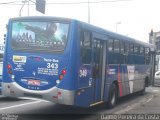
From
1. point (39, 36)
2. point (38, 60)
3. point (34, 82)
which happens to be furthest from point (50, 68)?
point (39, 36)

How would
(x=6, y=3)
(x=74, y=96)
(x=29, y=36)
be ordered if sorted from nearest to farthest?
(x=74, y=96)
(x=29, y=36)
(x=6, y=3)

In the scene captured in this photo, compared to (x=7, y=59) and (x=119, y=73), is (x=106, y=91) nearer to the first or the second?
(x=119, y=73)

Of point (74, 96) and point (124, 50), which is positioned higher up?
point (124, 50)

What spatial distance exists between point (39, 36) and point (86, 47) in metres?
1.49

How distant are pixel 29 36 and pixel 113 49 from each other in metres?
4.20

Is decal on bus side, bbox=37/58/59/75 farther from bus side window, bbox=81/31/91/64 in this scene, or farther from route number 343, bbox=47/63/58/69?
bus side window, bbox=81/31/91/64

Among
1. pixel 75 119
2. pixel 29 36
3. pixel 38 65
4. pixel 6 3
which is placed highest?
pixel 6 3

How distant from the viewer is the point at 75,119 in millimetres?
12969

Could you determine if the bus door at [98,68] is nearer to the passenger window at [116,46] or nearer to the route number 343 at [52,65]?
the passenger window at [116,46]

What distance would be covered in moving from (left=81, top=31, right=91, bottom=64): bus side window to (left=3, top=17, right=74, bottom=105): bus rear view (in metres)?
0.65

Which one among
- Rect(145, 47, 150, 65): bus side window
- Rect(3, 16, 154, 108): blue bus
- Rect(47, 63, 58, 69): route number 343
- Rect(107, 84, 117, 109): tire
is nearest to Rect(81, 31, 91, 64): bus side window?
Rect(3, 16, 154, 108): blue bus

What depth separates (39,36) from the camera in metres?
12.6

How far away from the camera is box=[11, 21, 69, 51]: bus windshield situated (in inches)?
486

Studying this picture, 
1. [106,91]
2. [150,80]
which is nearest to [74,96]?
[106,91]
